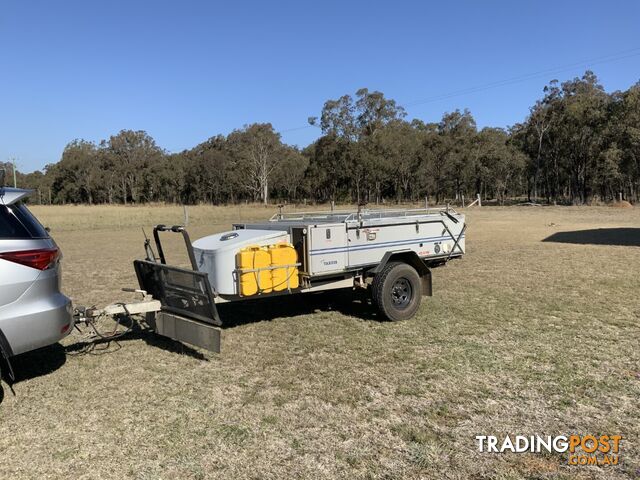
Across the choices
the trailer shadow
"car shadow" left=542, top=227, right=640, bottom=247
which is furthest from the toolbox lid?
"car shadow" left=542, top=227, right=640, bottom=247

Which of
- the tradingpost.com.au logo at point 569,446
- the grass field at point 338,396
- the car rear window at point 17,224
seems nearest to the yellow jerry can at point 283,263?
the grass field at point 338,396

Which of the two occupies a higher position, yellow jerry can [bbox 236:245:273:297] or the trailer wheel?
yellow jerry can [bbox 236:245:273:297]

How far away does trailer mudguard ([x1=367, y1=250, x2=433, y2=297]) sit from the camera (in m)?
6.68

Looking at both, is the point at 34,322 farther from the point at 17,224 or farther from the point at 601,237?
the point at 601,237

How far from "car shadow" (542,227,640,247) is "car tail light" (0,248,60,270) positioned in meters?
15.7

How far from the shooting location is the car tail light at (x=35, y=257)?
12.8 ft

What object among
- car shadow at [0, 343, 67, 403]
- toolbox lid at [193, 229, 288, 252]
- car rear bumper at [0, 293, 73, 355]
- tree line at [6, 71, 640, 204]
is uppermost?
tree line at [6, 71, 640, 204]

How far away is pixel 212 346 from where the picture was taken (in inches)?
197

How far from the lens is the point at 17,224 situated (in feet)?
13.3

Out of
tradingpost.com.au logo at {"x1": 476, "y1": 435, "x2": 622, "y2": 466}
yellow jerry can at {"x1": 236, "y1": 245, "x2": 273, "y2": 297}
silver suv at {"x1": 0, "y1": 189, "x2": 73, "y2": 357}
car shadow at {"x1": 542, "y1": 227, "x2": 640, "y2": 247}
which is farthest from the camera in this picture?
car shadow at {"x1": 542, "y1": 227, "x2": 640, "y2": 247}

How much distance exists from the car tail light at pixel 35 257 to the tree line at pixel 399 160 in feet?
167

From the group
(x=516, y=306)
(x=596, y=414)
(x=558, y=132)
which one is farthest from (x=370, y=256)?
(x=558, y=132)

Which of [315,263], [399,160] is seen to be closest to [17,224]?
[315,263]

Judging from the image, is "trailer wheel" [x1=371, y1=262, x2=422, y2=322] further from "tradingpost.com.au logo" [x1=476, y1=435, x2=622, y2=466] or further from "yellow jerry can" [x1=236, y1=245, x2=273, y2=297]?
"tradingpost.com.au logo" [x1=476, y1=435, x2=622, y2=466]
